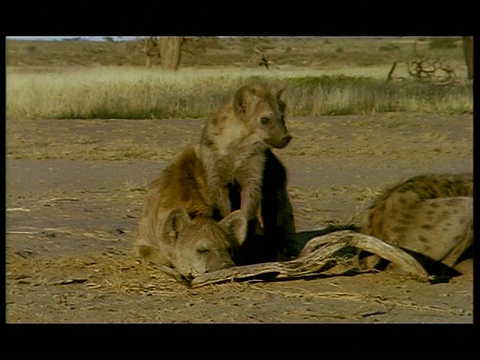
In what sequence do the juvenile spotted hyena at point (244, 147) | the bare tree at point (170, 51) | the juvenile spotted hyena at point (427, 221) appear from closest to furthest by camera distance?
1. the juvenile spotted hyena at point (427, 221)
2. the juvenile spotted hyena at point (244, 147)
3. the bare tree at point (170, 51)

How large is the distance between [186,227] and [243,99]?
0.92m

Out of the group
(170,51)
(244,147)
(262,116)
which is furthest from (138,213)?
(170,51)

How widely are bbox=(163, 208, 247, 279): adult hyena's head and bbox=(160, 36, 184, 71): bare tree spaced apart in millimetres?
7313

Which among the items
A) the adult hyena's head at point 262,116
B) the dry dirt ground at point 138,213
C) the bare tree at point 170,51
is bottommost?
the dry dirt ground at point 138,213

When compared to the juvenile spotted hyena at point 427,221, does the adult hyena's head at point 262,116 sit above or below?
above

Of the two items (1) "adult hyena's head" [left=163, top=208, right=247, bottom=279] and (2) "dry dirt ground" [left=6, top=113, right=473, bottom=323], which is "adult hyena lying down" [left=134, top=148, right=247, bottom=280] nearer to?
(1) "adult hyena's head" [left=163, top=208, right=247, bottom=279]

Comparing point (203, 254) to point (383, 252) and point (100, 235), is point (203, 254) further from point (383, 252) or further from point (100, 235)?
point (100, 235)

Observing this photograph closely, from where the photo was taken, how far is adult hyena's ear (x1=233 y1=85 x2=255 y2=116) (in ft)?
19.2

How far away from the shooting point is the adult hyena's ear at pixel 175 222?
18.3 feet

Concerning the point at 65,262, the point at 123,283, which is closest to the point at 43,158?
the point at 65,262

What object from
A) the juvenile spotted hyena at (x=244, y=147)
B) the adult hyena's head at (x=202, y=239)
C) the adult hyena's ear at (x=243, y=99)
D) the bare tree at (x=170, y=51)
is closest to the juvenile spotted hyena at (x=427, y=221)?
the juvenile spotted hyena at (x=244, y=147)

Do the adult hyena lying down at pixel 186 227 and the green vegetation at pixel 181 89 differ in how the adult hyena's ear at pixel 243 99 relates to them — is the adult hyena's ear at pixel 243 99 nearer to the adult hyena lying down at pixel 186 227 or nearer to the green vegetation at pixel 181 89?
the adult hyena lying down at pixel 186 227

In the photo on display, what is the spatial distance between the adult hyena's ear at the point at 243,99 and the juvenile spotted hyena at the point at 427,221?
1.07 metres
